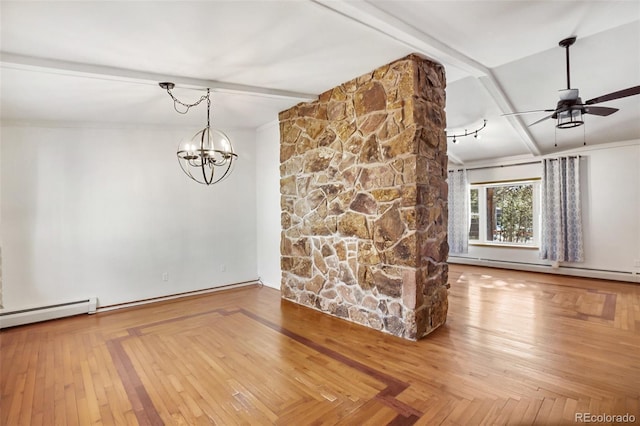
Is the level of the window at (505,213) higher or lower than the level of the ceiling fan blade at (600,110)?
lower

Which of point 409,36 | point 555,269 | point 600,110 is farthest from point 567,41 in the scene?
point 555,269

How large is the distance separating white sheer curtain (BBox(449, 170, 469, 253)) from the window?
23 centimetres

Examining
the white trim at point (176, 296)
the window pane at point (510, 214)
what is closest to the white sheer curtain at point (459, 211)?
the window pane at point (510, 214)

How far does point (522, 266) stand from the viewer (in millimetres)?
6863

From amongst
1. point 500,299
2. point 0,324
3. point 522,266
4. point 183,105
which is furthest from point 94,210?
point 522,266

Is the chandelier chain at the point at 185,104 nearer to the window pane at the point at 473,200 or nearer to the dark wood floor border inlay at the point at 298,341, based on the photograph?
the dark wood floor border inlay at the point at 298,341

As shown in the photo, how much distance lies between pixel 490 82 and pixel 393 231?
2284 mm

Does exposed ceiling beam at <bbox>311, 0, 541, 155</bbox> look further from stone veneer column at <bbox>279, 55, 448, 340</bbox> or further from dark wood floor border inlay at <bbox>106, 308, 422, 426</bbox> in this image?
dark wood floor border inlay at <bbox>106, 308, 422, 426</bbox>

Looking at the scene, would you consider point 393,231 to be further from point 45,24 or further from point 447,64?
point 45,24

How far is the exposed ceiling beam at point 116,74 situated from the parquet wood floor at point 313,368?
2.62 meters

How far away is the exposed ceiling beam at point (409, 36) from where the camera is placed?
7.18ft

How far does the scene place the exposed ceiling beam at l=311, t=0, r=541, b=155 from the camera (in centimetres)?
219
